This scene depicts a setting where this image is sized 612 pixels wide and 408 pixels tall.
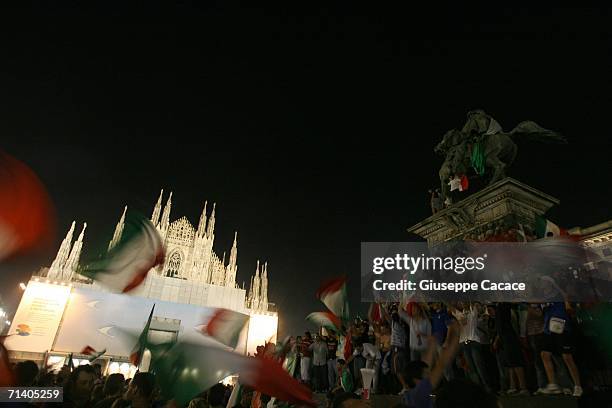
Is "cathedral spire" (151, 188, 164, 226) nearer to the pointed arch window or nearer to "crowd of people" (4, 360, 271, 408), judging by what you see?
the pointed arch window

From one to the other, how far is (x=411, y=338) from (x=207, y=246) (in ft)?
149

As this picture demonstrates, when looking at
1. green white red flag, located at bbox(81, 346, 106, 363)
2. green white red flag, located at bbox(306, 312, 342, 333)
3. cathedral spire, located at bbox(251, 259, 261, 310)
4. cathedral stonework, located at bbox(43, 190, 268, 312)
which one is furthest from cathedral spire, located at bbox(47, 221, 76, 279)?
green white red flag, located at bbox(306, 312, 342, 333)

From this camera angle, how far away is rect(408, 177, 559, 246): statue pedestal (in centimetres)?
813

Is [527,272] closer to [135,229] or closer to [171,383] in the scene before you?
[171,383]

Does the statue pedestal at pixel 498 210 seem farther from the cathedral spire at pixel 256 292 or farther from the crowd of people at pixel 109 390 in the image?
the cathedral spire at pixel 256 292

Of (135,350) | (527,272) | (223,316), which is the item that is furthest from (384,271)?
(135,350)

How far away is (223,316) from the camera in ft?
20.7

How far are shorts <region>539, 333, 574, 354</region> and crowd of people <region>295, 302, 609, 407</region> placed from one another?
0.01 metres

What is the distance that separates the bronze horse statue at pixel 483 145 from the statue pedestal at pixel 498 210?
2.73 ft

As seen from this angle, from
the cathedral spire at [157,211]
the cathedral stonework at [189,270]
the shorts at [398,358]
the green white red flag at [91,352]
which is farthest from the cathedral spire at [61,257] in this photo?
the shorts at [398,358]

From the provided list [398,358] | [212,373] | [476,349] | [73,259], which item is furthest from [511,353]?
[73,259]

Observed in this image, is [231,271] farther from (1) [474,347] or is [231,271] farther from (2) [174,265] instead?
(1) [474,347]

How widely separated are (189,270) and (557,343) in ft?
148

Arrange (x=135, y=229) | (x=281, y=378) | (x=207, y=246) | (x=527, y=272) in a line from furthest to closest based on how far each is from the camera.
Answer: (x=207, y=246), (x=527, y=272), (x=135, y=229), (x=281, y=378)
